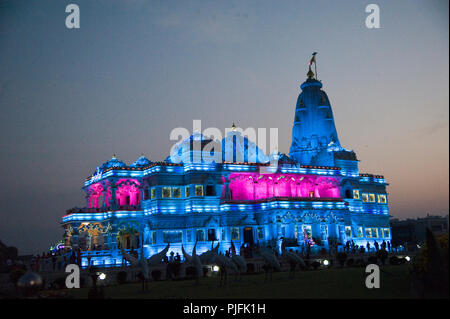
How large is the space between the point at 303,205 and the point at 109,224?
2416 cm

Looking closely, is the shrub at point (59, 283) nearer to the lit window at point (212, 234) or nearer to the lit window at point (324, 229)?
the lit window at point (212, 234)

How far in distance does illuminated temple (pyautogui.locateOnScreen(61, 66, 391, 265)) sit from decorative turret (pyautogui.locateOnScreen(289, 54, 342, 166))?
433 cm

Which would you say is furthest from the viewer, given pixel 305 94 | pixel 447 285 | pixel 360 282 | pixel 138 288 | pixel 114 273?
pixel 305 94

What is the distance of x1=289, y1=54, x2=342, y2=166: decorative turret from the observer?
76.5 metres

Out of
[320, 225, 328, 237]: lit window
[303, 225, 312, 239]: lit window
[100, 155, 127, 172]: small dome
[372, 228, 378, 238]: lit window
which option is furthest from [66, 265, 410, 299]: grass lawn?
[372, 228, 378, 238]: lit window

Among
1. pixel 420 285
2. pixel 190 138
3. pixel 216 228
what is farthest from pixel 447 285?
pixel 190 138

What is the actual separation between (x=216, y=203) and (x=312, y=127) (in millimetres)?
23844

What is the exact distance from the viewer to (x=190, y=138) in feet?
213

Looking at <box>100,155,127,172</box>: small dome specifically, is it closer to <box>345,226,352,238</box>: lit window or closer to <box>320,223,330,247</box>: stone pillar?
<box>320,223,330,247</box>: stone pillar

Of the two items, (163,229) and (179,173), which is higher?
(179,173)

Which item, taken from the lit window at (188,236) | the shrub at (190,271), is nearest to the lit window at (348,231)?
the lit window at (188,236)

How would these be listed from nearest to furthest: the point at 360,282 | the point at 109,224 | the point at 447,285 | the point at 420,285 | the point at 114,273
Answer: the point at 447,285, the point at 420,285, the point at 360,282, the point at 114,273, the point at 109,224

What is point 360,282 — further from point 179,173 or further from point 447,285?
point 179,173
